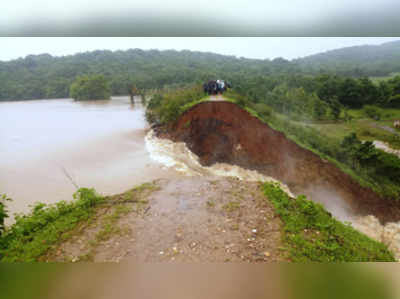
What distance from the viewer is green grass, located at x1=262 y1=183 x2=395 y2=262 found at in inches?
74.9

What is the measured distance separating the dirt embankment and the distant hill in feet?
11.2

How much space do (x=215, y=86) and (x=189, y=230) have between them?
6.49 meters

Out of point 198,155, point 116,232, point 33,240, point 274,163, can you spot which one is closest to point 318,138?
point 274,163

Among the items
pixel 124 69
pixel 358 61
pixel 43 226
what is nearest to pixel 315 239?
pixel 358 61

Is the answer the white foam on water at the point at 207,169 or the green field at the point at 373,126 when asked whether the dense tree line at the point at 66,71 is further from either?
the white foam on water at the point at 207,169

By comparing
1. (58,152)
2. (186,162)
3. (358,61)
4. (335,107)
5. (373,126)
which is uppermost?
(358,61)

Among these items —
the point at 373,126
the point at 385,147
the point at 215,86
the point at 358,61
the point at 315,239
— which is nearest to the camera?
the point at 315,239

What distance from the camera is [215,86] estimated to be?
26.5ft

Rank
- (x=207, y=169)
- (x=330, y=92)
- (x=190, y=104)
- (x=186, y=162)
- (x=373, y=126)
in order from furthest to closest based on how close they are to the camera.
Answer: (x=190, y=104), (x=207, y=169), (x=186, y=162), (x=330, y=92), (x=373, y=126)

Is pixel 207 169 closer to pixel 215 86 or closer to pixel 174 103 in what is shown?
pixel 215 86

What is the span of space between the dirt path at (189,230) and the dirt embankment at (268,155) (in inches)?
133

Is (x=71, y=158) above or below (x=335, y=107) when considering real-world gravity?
below

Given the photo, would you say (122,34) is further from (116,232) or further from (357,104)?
(357,104)

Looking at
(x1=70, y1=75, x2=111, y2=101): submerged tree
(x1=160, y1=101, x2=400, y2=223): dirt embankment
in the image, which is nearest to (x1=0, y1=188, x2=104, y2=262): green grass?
(x1=70, y1=75, x2=111, y2=101): submerged tree
